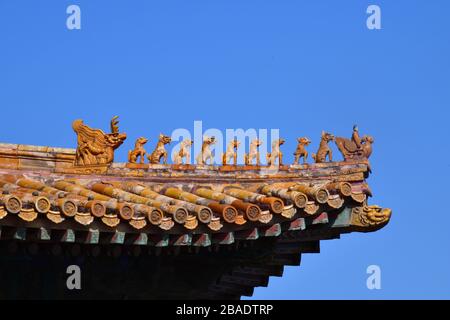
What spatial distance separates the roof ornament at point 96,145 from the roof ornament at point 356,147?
2.94 m

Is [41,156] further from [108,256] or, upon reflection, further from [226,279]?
[226,279]

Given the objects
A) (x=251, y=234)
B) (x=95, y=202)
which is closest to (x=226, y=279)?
(x=251, y=234)

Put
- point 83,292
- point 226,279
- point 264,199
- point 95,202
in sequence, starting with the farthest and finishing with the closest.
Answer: point 226,279 → point 83,292 → point 264,199 → point 95,202

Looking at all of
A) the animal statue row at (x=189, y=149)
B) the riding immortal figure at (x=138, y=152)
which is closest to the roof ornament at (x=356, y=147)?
the animal statue row at (x=189, y=149)

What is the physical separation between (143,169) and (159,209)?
7.60 feet

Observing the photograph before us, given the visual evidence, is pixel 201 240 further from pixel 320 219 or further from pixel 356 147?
pixel 356 147

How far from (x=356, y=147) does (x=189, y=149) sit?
7.38 ft

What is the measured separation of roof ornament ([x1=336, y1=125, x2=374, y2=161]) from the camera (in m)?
18.9

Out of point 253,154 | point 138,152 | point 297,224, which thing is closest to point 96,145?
point 138,152

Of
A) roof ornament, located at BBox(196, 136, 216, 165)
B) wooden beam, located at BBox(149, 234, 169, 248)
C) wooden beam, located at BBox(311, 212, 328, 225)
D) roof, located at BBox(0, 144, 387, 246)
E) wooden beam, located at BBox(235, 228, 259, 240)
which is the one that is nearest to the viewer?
roof, located at BBox(0, 144, 387, 246)

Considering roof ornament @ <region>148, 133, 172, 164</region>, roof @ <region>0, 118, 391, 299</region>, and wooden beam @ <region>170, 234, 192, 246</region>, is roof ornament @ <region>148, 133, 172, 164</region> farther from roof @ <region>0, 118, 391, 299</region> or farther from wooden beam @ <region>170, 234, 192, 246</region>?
wooden beam @ <region>170, 234, 192, 246</region>

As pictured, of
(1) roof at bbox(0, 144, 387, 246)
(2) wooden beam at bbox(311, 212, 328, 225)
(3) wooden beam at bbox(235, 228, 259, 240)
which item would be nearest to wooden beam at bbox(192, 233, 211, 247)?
(1) roof at bbox(0, 144, 387, 246)

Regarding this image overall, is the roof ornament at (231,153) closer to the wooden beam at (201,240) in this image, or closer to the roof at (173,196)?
the roof at (173,196)
